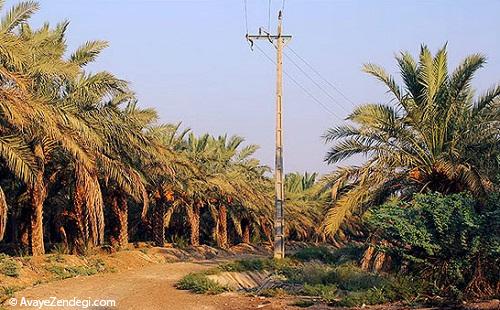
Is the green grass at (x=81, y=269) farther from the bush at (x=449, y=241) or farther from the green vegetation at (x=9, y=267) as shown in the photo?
the bush at (x=449, y=241)

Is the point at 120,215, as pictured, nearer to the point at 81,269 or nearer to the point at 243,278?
the point at 81,269

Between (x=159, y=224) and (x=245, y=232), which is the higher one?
(x=159, y=224)

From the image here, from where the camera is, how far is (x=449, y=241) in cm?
1337

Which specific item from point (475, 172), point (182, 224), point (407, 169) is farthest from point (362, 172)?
point (182, 224)

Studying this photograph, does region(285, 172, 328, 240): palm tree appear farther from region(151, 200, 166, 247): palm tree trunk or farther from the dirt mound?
the dirt mound

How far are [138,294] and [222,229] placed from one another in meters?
23.7

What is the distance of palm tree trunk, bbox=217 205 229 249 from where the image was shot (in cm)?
3975

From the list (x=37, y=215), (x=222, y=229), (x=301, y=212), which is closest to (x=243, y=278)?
(x=37, y=215)

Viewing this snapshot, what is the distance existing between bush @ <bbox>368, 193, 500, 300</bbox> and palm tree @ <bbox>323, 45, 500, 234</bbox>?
5.89 meters

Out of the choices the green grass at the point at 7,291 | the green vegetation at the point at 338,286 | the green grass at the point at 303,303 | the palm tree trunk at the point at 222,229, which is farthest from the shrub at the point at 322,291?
the palm tree trunk at the point at 222,229

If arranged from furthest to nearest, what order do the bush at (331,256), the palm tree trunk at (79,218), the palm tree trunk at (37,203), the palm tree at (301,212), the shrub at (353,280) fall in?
the palm tree at (301,212) < the bush at (331,256) < the palm tree trunk at (79,218) < the palm tree trunk at (37,203) < the shrub at (353,280)

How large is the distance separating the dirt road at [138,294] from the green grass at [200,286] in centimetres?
25

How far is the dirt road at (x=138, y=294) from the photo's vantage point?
1464 cm

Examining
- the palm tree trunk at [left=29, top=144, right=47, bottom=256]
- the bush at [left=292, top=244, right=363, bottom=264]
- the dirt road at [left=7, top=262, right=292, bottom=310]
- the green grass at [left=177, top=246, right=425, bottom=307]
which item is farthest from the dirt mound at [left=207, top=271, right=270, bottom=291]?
the palm tree trunk at [left=29, top=144, right=47, bottom=256]
